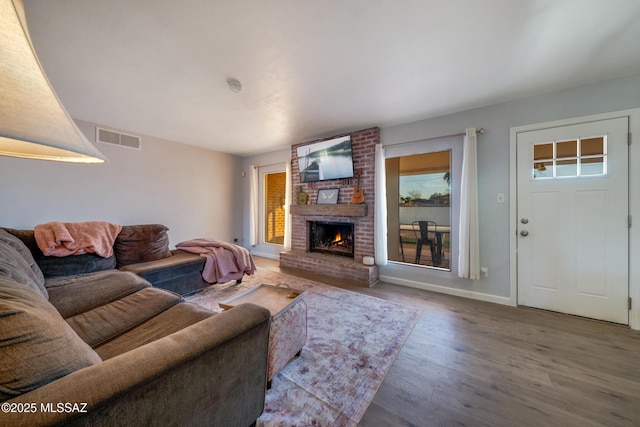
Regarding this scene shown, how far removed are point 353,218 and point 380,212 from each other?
1.60 ft

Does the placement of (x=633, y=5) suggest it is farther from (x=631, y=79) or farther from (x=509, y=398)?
(x=509, y=398)

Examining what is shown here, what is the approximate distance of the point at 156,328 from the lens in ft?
4.35

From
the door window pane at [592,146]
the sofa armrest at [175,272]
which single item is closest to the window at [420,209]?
the door window pane at [592,146]

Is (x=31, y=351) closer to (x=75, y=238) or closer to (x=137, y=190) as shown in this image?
(x=75, y=238)

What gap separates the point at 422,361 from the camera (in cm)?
166

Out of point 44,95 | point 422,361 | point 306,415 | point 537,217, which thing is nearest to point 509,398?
point 422,361

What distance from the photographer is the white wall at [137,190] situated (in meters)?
2.84

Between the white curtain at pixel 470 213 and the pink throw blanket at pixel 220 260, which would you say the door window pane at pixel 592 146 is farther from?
the pink throw blanket at pixel 220 260

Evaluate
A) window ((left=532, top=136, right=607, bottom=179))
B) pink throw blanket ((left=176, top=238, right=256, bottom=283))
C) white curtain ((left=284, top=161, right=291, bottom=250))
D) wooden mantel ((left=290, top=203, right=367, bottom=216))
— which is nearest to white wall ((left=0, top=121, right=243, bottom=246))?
pink throw blanket ((left=176, top=238, right=256, bottom=283))

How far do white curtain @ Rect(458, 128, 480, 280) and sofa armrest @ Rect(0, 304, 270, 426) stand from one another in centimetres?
262

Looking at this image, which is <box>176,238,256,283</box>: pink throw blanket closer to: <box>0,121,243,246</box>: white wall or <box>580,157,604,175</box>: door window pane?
<box>0,121,243,246</box>: white wall

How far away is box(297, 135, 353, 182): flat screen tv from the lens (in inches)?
140

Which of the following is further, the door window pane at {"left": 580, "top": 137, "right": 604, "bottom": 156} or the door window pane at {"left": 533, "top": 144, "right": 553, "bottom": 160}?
the door window pane at {"left": 533, "top": 144, "right": 553, "bottom": 160}

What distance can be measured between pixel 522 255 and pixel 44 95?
366 centimetres
